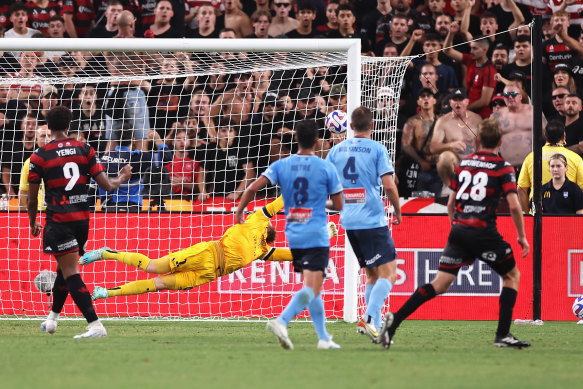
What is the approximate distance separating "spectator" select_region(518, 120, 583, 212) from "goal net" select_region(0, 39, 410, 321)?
187cm

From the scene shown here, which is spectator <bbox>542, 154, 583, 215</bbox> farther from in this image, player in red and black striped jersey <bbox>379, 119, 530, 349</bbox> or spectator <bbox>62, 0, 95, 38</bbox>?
spectator <bbox>62, 0, 95, 38</bbox>

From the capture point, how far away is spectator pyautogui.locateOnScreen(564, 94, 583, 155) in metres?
13.8

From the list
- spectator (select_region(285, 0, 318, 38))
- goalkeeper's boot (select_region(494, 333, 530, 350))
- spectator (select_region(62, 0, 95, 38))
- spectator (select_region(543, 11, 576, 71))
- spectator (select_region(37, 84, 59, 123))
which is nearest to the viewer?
goalkeeper's boot (select_region(494, 333, 530, 350))

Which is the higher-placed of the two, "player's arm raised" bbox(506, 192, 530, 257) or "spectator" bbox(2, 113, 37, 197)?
"spectator" bbox(2, 113, 37, 197)

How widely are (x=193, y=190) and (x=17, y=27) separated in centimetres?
542

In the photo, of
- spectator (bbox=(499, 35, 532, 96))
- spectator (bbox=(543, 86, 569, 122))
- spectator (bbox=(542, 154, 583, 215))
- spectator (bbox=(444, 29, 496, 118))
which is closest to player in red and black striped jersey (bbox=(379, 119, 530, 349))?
spectator (bbox=(542, 154, 583, 215))

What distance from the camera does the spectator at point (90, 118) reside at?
45.2 feet

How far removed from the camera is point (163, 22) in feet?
53.4

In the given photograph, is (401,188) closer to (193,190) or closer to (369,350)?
(193,190)

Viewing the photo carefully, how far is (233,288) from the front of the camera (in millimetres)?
12547

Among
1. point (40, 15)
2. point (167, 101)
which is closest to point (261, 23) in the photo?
point (167, 101)

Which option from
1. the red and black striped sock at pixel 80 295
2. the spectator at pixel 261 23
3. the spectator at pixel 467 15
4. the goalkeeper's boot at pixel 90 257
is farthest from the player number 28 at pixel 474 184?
the spectator at pixel 261 23

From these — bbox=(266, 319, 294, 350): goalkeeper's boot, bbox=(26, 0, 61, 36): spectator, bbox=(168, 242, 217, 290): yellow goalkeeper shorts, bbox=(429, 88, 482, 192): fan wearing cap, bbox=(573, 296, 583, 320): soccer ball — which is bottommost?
bbox=(573, 296, 583, 320): soccer ball

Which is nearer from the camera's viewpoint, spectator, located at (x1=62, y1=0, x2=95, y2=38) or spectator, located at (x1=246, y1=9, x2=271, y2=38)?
spectator, located at (x1=246, y1=9, x2=271, y2=38)
